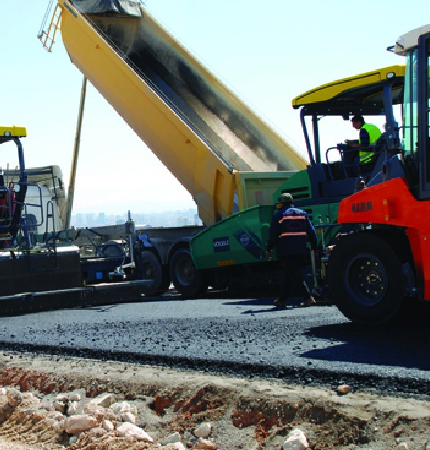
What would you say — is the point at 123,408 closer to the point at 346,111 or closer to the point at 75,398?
the point at 75,398

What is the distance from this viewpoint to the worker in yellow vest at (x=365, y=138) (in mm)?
8398

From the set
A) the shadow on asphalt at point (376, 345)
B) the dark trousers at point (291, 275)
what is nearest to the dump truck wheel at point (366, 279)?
the shadow on asphalt at point (376, 345)

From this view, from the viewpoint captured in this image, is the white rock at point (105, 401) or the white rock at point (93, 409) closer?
the white rock at point (93, 409)

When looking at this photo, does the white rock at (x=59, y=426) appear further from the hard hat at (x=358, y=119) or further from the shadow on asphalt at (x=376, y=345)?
the hard hat at (x=358, y=119)

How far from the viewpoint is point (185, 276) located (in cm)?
1165

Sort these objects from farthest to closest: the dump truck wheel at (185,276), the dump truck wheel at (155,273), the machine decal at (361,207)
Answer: the dump truck wheel at (155,273) → the dump truck wheel at (185,276) → the machine decal at (361,207)

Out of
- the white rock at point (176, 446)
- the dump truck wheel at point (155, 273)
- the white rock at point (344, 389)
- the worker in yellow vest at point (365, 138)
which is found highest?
the worker in yellow vest at point (365, 138)

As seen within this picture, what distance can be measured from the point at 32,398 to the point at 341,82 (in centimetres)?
556

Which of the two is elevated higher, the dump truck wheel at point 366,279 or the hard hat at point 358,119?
the hard hat at point 358,119

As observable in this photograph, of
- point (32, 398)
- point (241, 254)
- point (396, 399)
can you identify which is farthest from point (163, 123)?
point (396, 399)

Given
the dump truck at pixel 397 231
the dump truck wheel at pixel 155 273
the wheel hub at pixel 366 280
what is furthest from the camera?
the dump truck wheel at pixel 155 273

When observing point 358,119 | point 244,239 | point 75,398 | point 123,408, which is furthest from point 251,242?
point 123,408

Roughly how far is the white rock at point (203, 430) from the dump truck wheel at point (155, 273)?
7953mm

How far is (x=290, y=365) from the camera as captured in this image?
462 centimetres
